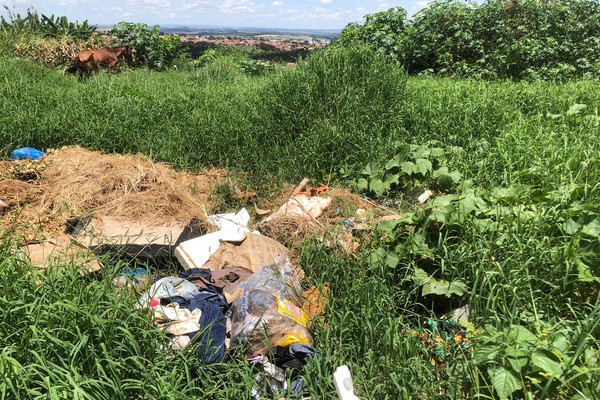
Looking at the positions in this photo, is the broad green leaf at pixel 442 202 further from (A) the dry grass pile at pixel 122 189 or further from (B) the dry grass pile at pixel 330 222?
(A) the dry grass pile at pixel 122 189

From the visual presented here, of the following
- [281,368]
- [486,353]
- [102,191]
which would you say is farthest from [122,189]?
[486,353]

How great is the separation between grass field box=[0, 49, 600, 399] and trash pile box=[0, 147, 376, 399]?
0.16 meters

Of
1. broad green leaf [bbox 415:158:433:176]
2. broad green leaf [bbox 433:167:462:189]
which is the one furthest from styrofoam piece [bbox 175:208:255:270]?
broad green leaf [bbox 433:167:462:189]

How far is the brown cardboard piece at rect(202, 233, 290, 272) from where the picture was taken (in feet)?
11.2

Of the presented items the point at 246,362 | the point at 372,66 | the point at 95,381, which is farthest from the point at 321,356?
the point at 372,66

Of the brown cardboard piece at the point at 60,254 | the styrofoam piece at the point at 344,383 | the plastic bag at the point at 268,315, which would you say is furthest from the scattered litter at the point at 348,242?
the brown cardboard piece at the point at 60,254

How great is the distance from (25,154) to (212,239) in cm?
302

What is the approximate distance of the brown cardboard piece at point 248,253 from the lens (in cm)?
340

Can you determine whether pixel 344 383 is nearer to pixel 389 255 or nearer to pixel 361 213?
pixel 389 255

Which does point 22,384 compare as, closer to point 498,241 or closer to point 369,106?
point 498,241

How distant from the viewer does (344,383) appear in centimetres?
213

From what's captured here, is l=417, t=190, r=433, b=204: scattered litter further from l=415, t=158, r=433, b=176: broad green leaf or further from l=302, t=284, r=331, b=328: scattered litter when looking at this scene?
l=302, t=284, r=331, b=328: scattered litter

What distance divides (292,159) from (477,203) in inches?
91.9

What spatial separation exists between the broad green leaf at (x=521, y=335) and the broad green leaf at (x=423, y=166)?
2.18 meters
